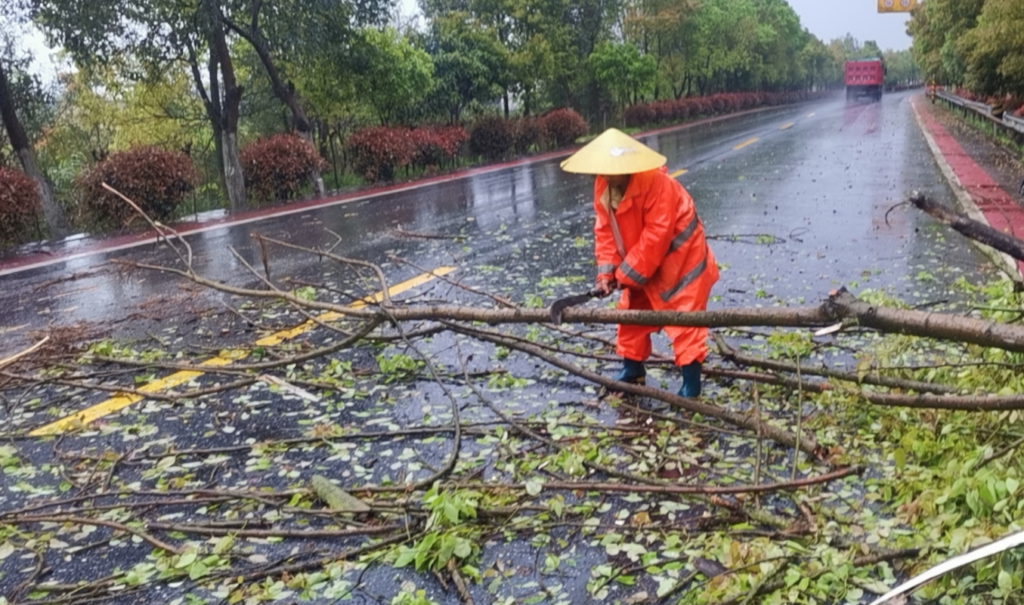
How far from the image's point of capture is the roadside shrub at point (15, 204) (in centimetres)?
1021

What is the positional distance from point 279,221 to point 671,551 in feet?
32.0

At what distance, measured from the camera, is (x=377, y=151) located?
1627cm

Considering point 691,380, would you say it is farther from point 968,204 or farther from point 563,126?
point 563,126

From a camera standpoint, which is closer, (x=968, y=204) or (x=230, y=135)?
(x=968, y=204)

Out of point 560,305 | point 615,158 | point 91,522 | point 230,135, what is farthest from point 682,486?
point 230,135

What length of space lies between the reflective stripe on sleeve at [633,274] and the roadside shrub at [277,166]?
37.0 ft

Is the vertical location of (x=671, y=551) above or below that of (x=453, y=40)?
below

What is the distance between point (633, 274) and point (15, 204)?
9415 mm

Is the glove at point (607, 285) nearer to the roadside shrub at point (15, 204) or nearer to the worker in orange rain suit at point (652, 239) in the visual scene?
the worker in orange rain suit at point (652, 239)

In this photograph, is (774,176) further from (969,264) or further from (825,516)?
(825,516)

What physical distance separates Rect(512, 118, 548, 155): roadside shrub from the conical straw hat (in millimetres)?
17926

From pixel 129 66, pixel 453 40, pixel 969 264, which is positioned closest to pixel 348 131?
pixel 453 40

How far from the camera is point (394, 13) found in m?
17.1

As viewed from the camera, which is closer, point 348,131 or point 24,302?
point 24,302
